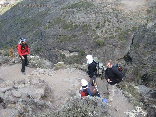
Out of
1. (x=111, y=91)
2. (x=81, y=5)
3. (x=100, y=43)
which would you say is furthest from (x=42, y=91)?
(x=81, y=5)

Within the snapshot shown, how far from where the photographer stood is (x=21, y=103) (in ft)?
20.8

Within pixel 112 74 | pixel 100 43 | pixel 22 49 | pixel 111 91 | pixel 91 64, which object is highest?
pixel 22 49

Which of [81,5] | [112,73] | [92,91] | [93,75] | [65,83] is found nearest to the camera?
[92,91]

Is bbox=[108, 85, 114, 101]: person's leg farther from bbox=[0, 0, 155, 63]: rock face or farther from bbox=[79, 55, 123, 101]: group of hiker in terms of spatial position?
bbox=[0, 0, 155, 63]: rock face

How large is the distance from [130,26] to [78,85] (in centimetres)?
2132

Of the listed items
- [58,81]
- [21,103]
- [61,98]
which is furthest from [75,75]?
[21,103]

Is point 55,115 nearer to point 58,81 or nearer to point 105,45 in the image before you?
point 58,81

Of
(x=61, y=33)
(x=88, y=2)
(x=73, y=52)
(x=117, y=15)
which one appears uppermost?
(x=88, y=2)

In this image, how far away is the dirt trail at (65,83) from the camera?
7.81 meters

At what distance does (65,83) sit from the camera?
9.26 meters

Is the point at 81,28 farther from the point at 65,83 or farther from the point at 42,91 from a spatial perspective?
the point at 42,91

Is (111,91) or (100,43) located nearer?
(111,91)

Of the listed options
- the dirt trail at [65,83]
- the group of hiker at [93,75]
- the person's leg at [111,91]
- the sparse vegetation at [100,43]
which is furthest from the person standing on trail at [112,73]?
the sparse vegetation at [100,43]

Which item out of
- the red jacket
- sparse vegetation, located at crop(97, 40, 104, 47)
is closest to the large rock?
the red jacket
